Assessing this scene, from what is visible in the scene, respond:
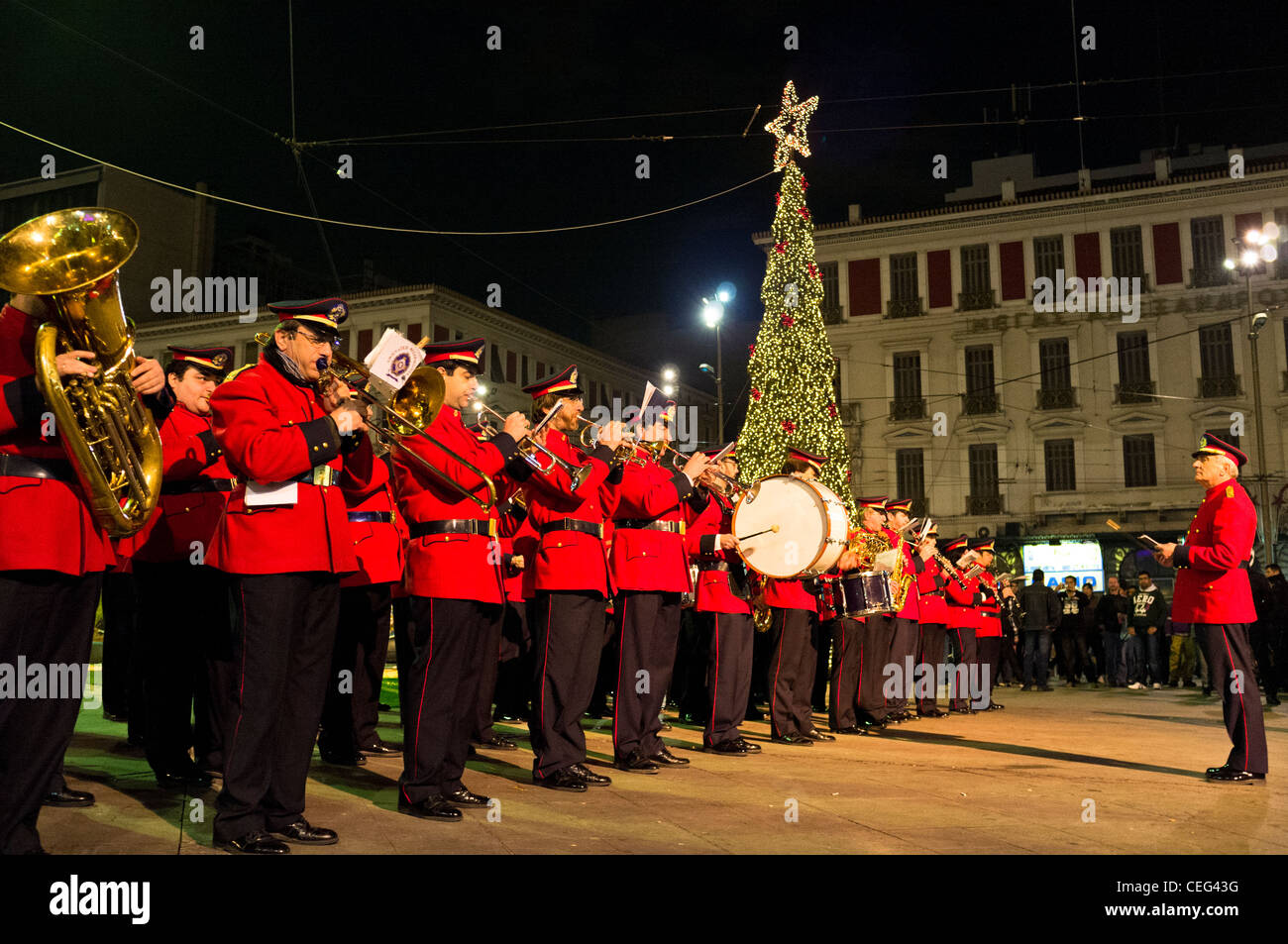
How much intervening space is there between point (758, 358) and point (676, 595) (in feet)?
69.0

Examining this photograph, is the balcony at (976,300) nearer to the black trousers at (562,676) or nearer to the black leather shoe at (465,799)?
the black trousers at (562,676)

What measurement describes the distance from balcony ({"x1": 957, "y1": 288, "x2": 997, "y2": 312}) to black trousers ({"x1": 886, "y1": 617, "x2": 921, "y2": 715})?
32.9 meters

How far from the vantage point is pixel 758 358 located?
1096 inches

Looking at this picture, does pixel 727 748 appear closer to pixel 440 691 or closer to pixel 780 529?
pixel 780 529

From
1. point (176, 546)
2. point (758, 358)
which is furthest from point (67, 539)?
point (758, 358)

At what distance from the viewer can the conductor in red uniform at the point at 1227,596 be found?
7.28 m

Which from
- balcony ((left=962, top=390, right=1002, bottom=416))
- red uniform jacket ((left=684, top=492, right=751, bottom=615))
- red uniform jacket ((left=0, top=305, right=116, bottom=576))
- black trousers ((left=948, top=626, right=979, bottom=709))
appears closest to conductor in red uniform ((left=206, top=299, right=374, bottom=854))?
red uniform jacket ((left=0, top=305, right=116, bottom=576))

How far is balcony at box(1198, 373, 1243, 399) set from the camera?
38625mm

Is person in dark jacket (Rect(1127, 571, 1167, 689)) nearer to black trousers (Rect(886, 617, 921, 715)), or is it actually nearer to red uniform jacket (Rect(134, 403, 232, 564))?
black trousers (Rect(886, 617, 921, 715))

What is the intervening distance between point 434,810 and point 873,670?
6.27 m

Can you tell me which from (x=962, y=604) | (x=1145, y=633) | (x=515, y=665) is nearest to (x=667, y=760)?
(x=515, y=665)

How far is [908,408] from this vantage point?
4262 centimetres

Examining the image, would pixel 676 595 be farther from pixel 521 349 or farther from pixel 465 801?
pixel 521 349

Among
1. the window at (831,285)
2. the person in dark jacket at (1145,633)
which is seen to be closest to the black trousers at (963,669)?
the person in dark jacket at (1145,633)
